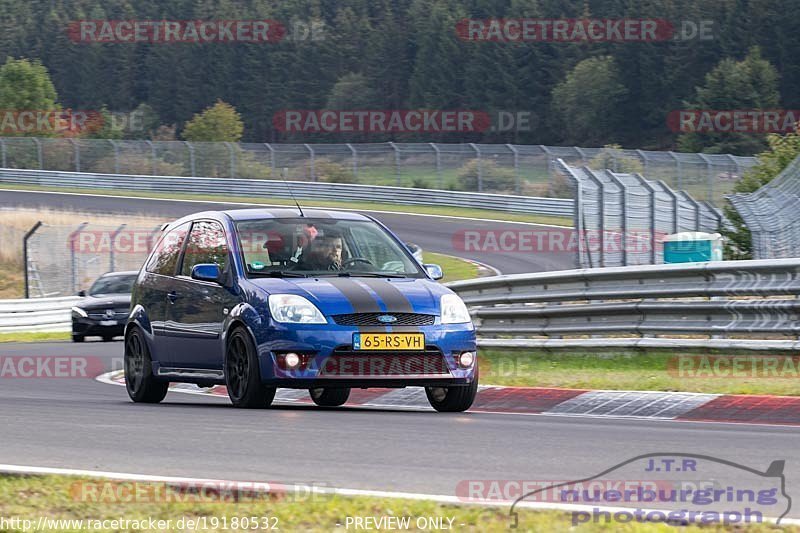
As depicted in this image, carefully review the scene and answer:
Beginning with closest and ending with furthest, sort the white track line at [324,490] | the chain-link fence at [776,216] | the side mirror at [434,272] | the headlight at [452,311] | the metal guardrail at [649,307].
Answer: the white track line at [324,490] < the headlight at [452,311] < the side mirror at [434,272] < the metal guardrail at [649,307] < the chain-link fence at [776,216]

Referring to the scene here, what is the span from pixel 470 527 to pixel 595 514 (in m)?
0.50

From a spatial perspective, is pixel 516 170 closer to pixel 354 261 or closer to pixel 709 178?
pixel 709 178

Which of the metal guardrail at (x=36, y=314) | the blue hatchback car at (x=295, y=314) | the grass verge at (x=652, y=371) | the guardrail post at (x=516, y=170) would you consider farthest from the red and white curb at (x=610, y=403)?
the guardrail post at (x=516, y=170)

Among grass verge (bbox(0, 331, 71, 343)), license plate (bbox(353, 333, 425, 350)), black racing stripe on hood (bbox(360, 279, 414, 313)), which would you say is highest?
black racing stripe on hood (bbox(360, 279, 414, 313))

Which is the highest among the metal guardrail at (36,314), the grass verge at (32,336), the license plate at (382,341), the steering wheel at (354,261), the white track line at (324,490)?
the steering wheel at (354,261)

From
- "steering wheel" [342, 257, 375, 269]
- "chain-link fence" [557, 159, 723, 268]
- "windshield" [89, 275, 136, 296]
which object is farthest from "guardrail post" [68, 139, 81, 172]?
"steering wheel" [342, 257, 375, 269]

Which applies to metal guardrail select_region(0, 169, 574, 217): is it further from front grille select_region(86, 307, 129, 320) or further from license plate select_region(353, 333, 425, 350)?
license plate select_region(353, 333, 425, 350)

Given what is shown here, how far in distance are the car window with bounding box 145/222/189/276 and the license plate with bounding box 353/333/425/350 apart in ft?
8.21

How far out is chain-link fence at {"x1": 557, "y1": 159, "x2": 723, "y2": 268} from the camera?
1988cm

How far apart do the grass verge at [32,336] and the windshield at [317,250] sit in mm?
16497

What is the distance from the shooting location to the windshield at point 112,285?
2627 cm

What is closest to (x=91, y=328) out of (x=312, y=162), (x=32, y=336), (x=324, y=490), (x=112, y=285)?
(x=112, y=285)

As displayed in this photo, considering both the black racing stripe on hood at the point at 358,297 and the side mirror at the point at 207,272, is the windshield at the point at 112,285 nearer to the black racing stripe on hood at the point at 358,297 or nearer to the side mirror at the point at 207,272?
the side mirror at the point at 207,272

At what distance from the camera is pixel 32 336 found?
28.1m
